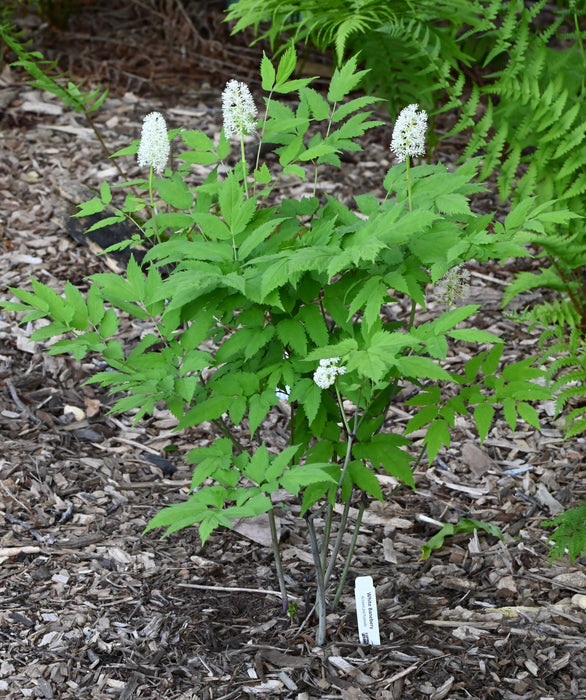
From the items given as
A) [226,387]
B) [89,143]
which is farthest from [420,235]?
[89,143]

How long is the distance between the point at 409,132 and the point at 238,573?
1550 mm

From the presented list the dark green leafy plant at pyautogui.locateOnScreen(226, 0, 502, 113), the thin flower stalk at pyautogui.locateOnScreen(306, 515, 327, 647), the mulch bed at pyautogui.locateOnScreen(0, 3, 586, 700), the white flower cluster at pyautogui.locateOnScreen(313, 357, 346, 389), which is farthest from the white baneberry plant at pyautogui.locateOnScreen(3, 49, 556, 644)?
the dark green leafy plant at pyautogui.locateOnScreen(226, 0, 502, 113)

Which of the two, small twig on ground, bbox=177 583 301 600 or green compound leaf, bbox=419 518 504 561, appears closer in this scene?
small twig on ground, bbox=177 583 301 600

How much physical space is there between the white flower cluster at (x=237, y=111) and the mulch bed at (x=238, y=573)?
81 centimetres

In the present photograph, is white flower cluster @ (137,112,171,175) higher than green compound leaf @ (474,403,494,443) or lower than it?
higher

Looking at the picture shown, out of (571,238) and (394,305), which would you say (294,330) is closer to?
(571,238)

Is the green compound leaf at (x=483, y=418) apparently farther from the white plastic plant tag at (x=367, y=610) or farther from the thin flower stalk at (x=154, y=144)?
the thin flower stalk at (x=154, y=144)

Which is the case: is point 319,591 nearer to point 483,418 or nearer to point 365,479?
point 365,479

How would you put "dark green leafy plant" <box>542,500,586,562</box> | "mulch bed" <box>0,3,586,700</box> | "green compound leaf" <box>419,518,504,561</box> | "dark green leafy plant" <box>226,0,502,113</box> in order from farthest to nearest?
1. "dark green leafy plant" <box>226,0,502,113</box>
2. "green compound leaf" <box>419,518,504,561</box>
3. "dark green leafy plant" <box>542,500,586,562</box>
4. "mulch bed" <box>0,3,586,700</box>

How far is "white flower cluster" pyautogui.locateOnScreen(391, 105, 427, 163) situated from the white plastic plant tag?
1.21 m

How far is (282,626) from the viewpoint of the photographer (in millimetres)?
2506

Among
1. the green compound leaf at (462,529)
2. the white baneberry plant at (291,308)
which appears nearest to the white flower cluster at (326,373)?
the white baneberry plant at (291,308)

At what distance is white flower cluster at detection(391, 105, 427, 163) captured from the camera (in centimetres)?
184

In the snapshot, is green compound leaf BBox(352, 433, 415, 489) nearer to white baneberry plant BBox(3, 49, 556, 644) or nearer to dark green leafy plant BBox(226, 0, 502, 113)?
white baneberry plant BBox(3, 49, 556, 644)
